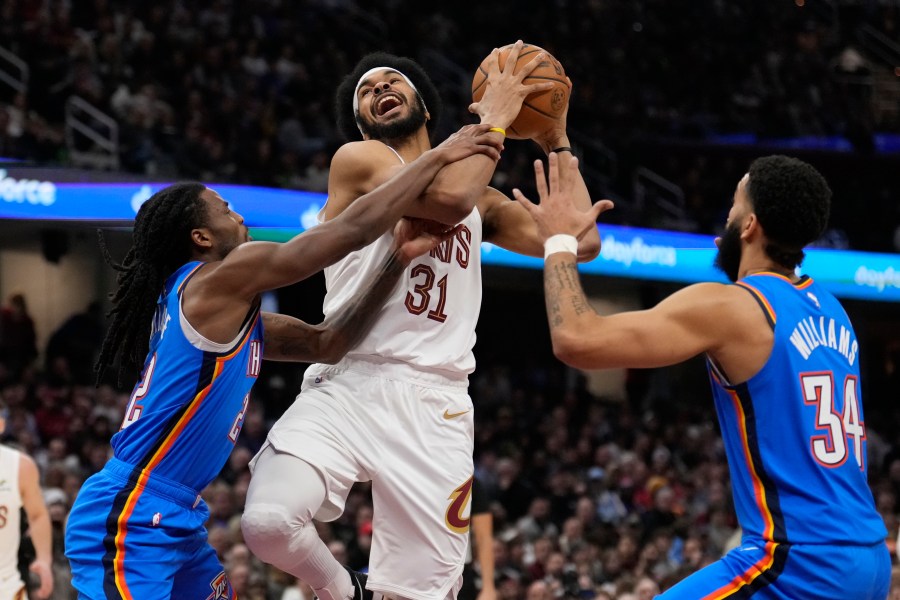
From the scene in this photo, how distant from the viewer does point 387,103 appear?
5.11 m

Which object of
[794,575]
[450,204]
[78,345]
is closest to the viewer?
[794,575]

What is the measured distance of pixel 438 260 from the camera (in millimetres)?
4992

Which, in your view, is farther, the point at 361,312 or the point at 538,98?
the point at 538,98

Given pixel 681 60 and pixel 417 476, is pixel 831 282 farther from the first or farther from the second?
pixel 417 476

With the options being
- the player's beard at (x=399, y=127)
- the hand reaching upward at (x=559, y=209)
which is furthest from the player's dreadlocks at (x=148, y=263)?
the hand reaching upward at (x=559, y=209)

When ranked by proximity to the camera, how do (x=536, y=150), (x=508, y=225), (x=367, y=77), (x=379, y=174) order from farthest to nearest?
1. (x=536, y=150)
2. (x=508, y=225)
3. (x=367, y=77)
4. (x=379, y=174)

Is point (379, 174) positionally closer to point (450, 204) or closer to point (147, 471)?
point (450, 204)

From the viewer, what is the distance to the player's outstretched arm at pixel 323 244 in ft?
14.3

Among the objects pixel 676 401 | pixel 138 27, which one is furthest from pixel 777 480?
pixel 676 401

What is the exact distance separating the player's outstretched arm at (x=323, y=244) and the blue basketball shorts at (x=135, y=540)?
2.35 feet

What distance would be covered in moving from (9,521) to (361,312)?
3.46 meters

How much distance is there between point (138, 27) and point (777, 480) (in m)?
12.1

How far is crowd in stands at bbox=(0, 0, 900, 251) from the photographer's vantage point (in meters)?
13.6

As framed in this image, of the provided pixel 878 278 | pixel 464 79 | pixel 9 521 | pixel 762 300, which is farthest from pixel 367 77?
pixel 878 278
